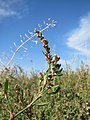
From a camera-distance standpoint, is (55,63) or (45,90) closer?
(45,90)

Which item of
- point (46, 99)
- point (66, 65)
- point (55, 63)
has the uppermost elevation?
point (66, 65)

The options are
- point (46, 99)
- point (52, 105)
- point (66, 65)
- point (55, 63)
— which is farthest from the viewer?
point (66, 65)

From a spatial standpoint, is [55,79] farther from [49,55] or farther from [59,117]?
[59,117]

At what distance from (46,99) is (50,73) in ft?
7.54

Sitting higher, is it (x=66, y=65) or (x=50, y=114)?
(x=66, y=65)

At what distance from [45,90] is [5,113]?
1703 millimetres

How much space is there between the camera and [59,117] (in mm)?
2496

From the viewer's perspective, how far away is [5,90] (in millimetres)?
1060

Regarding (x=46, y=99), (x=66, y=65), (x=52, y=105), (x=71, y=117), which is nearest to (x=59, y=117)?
(x=71, y=117)

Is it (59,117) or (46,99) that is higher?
(46,99)

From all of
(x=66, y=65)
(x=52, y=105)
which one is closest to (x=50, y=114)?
(x=52, y=105)

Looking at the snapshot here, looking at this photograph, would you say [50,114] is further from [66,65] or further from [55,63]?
[66,65]

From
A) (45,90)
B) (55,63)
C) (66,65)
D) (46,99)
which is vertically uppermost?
(66,65)

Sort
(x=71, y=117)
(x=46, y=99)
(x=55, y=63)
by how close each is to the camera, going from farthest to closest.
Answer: (x=46, y=99) → (x=71, y=117) → (x=55, y=63)
